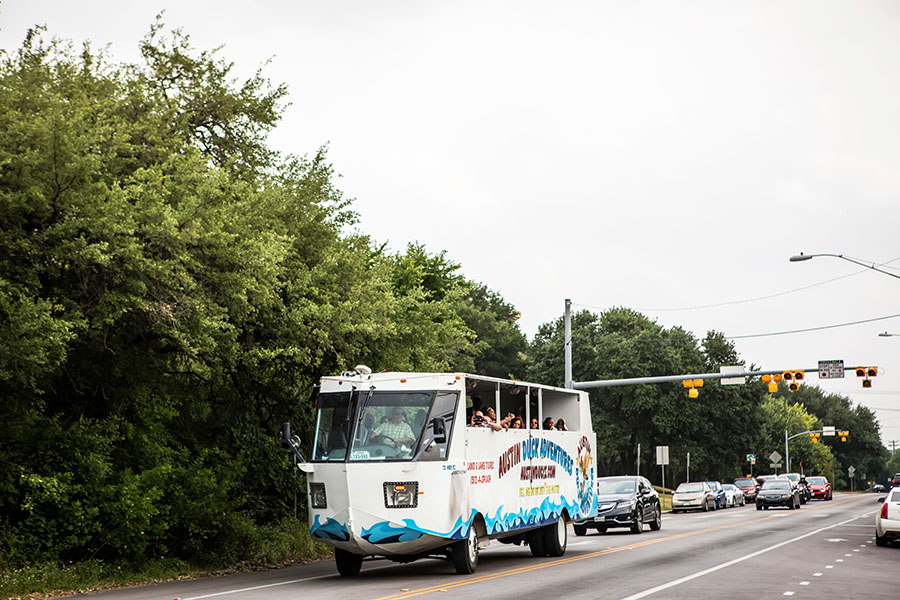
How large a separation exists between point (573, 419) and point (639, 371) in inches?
2149

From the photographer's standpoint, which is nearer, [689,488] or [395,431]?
[395,431]

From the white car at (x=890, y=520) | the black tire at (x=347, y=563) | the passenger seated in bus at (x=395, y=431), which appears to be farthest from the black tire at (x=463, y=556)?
the white car at (x=890, y=520)

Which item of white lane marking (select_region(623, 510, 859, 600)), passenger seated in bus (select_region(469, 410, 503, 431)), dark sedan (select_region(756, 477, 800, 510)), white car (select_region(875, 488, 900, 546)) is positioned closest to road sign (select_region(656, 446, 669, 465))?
dark sedan (select_region(756, 477, 800, 510))

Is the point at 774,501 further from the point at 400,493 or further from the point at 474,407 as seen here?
the point at 400,493

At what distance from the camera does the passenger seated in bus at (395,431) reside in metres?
17.2

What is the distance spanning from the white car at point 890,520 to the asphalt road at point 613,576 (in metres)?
0.35

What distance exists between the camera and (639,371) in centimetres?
7688

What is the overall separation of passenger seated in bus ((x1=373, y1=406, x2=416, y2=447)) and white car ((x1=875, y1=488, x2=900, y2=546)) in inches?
522

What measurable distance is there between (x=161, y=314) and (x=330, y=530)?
4.49 m

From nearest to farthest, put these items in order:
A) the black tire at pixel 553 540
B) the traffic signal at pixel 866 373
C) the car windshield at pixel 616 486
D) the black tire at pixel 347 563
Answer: the black tire at pixel 347 563
the black tire at pixel 553 540
the car windshield at pixel 616 486
the traffic signal at pixel 866 373

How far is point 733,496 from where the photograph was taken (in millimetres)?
61656

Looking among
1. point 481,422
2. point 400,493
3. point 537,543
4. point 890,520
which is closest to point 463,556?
point 400,493

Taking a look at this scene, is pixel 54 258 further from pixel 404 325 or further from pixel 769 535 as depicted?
pixel 769 535

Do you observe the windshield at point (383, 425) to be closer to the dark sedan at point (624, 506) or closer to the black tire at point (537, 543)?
the black tire at point (537, 543)
